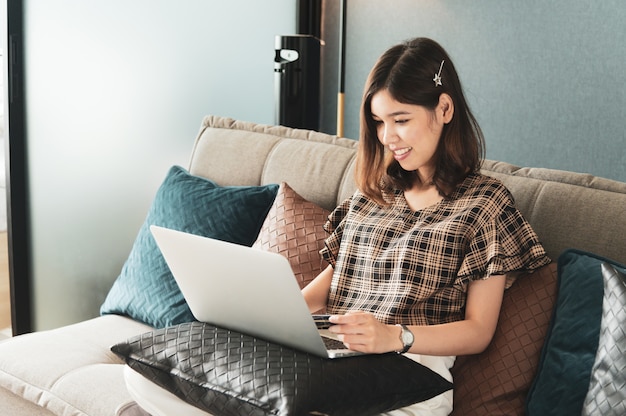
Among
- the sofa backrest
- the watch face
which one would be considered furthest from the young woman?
the sofa backrest

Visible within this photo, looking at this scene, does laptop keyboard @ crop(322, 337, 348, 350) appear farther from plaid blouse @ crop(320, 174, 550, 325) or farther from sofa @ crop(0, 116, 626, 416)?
sofa @ crop(0, 116, 626, 416)

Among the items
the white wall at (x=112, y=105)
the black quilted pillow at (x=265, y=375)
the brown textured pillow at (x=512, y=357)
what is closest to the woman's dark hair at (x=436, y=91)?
the brown textured pillow at (x=512, y=357)

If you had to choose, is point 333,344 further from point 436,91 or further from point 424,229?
point 436,91

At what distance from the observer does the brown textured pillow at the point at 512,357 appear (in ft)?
5.51

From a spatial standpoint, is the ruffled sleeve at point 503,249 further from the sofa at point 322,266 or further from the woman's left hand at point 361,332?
the woman's left hand at point 361,332

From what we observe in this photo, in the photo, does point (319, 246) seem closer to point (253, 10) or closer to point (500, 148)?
point (500, 148)

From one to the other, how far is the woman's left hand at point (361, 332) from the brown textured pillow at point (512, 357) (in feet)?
0.87

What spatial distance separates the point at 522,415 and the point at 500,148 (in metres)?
1.07

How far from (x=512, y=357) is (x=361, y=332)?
359 mm

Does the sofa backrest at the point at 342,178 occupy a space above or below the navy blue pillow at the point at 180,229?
above

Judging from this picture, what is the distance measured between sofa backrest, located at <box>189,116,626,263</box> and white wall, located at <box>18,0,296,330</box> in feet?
1.66

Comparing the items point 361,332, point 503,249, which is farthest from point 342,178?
point 361,332

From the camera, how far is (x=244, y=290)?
1509 millimetres

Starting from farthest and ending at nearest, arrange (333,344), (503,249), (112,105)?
(112,105)
(503,249)
(333,344)
